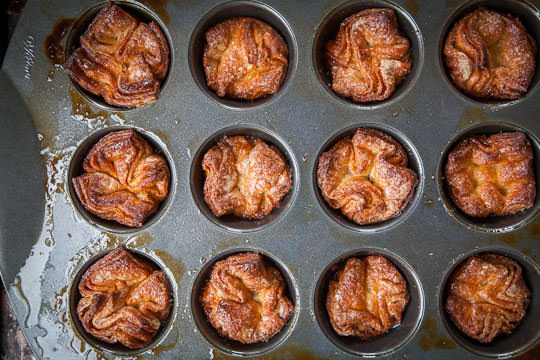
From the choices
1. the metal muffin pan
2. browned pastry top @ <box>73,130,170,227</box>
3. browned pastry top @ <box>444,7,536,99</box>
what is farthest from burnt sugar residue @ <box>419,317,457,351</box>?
browned pastry top @ <box>73,130,170,227</box>

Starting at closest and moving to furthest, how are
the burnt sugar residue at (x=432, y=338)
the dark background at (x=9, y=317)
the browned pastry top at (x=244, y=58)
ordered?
1. the burnt sugar residue at (x=432, y=338)
2. the browned pastry top at (x=244, y=58)
3. the dark background at (x=9, y=317)

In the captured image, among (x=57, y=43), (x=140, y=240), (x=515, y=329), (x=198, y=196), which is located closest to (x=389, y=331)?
(x=515, y=329)

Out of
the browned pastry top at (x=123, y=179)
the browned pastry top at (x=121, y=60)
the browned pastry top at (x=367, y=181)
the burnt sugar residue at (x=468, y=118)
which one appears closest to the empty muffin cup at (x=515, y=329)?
the browned pastry top at (x=367, y=181)

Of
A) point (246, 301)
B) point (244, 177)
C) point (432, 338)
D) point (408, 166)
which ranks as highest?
point (408, 166)

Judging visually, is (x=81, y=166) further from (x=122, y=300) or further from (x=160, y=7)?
(x=160, y=7)

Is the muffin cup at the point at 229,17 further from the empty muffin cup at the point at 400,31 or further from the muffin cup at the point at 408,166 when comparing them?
the muffin cup at the point at 408,166

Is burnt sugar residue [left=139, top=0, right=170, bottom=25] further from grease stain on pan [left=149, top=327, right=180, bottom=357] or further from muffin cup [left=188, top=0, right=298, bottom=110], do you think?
grease stain on pan [left=149, top=327, right=180, bottom=357]
